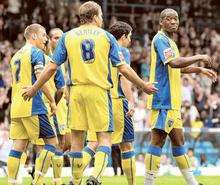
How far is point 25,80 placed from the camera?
1241 centimetres

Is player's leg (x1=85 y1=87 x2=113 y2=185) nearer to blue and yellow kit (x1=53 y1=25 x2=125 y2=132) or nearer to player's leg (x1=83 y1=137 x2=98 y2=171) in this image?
blue and yellow kit (x1=53 y1=25 x2=125 y2=132)

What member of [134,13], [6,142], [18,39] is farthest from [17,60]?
[134,13]

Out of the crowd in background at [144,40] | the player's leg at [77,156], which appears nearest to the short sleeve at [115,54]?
the player's leg at [77,156]

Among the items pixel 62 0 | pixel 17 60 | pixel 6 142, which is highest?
pixel 62 0

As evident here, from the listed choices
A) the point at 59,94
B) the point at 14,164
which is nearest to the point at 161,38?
the point at 59,94

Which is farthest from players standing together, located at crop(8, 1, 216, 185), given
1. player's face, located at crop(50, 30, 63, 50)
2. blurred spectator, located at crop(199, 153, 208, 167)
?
blurred spectator, located at crop(199, 153, 208, 167)

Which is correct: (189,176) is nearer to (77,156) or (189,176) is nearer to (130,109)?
(130,109)

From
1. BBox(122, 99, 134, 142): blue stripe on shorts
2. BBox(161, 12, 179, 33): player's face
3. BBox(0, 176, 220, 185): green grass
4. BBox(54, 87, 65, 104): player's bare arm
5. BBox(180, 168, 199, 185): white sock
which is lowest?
BBox(0, 176, 220, 185): green grass

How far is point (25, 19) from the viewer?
92.0 ft

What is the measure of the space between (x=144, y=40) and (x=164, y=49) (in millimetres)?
17518

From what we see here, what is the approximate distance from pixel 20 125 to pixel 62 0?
59.0 ft

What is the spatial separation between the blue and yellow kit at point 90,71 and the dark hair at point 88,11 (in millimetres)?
99

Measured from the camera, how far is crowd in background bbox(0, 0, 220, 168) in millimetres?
23688

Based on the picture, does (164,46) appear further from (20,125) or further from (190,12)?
(190,12)
